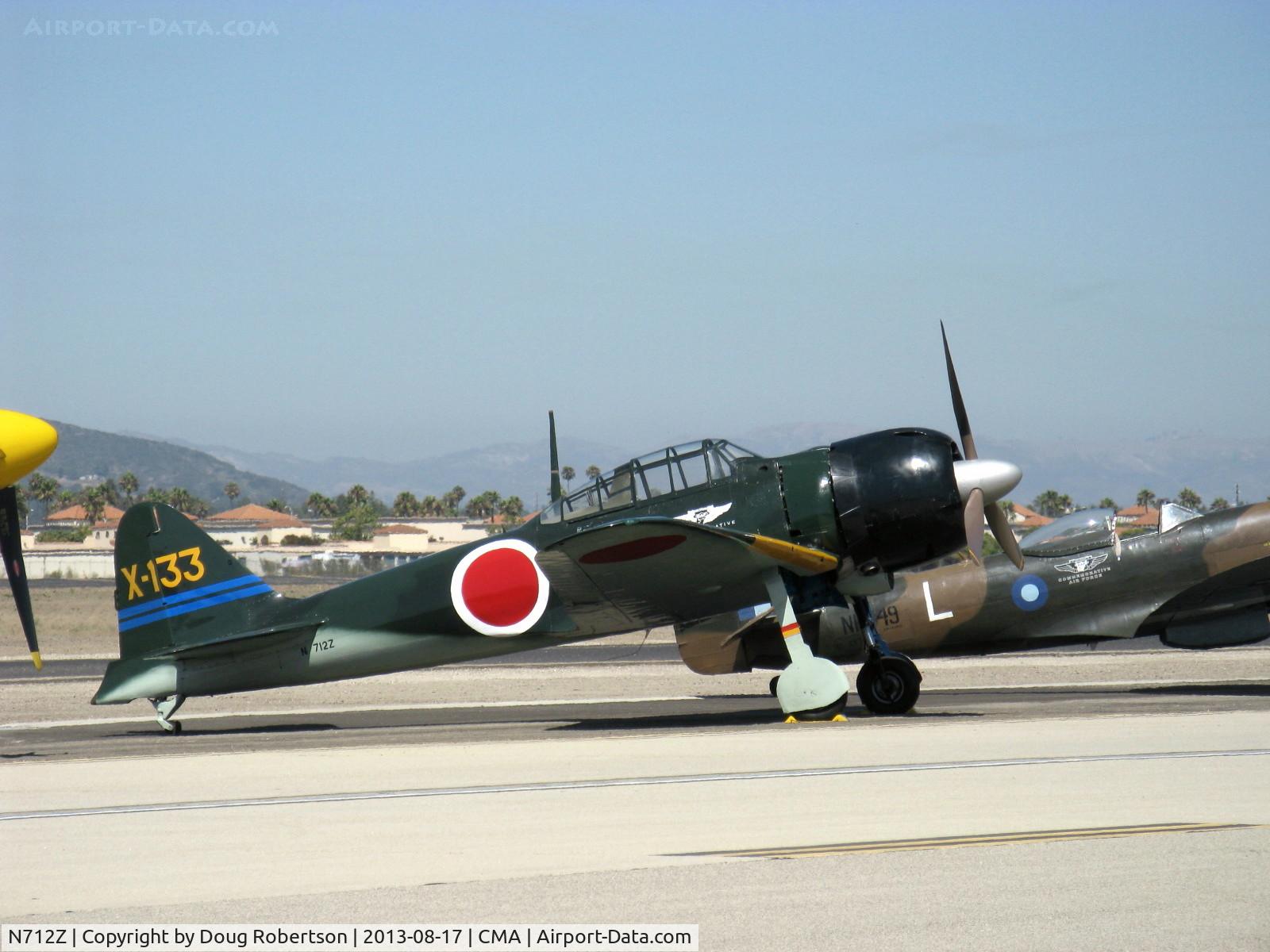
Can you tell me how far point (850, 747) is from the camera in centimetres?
1135

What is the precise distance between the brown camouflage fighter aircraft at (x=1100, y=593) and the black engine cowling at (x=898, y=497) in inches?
142

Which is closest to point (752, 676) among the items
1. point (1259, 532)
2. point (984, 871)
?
point (1259, 532)

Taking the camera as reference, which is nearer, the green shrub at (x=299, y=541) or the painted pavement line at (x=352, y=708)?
the painted pavement line at (x=352, y=708)

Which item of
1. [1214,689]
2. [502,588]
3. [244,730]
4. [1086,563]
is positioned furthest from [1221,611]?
[244,730]

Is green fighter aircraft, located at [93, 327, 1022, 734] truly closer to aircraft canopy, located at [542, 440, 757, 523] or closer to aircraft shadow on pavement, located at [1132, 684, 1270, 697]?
aircraft canopy, located at [542, 440, 757, 523]

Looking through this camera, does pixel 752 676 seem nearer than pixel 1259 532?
No

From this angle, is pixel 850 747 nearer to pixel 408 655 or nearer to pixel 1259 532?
pixel 408 655

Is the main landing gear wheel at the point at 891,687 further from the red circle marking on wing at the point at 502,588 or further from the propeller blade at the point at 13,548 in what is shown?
the propeller blade at the point at 13,548

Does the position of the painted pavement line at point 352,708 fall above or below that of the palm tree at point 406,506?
below

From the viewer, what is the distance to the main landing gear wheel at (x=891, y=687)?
14523 millimetres

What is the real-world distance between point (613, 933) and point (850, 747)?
632cm

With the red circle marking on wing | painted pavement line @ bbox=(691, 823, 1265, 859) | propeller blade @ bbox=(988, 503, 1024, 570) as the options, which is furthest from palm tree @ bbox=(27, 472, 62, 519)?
painted pavement line @ bbox=(691, 823, 1265, 859)

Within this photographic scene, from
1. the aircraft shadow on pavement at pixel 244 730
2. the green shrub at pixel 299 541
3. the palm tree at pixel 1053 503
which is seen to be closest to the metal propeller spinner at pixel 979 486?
the aircraft shadow on pavement at pixel 244 730

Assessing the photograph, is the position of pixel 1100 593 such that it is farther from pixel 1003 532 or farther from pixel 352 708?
pixel 352 708
